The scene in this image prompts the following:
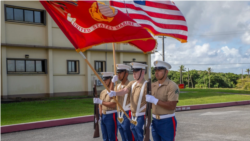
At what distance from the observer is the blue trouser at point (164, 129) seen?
4.34 meters

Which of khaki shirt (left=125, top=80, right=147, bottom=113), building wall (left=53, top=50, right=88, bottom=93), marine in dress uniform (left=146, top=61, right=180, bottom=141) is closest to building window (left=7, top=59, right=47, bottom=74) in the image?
building wall (left=53, top=50, right=88, bottom=93)

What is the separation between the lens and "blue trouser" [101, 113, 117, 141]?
5.43 metres

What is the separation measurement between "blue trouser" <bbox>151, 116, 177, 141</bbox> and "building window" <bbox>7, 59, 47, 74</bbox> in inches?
649

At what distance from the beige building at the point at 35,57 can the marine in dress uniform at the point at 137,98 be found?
15019 mm

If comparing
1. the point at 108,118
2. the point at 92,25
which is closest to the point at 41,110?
the point at 108,118

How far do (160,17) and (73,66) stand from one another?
1563 centimetres

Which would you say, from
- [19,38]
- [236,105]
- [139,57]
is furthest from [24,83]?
[236,105]

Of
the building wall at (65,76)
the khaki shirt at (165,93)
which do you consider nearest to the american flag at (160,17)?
the khaki shirt at (165,93)

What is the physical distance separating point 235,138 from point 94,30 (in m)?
5.09

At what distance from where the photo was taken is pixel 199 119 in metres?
10.9

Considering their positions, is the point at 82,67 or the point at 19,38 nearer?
the point at 19,38

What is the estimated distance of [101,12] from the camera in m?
5.17

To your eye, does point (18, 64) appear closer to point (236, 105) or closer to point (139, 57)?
point (139, 57)

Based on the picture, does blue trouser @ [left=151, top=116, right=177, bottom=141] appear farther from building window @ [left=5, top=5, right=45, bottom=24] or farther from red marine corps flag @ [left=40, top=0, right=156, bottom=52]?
building window @ [left=5, top=5, right=45, bottom=24]
